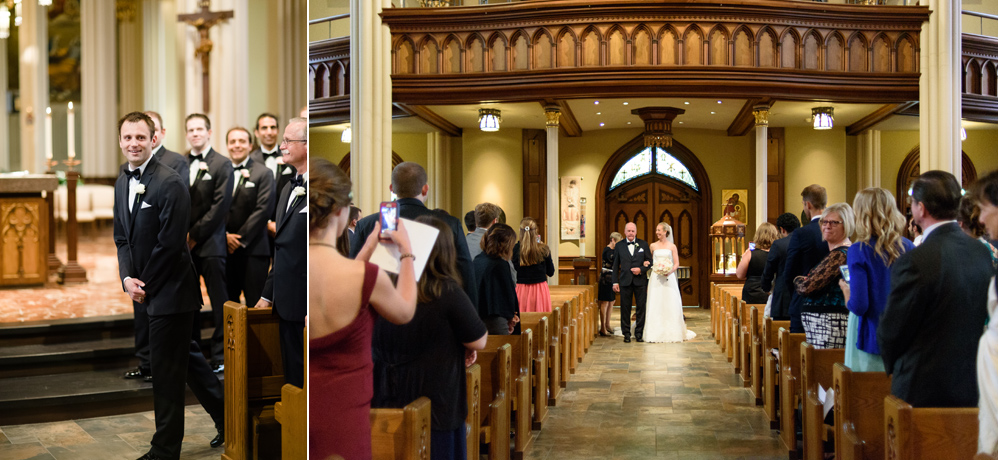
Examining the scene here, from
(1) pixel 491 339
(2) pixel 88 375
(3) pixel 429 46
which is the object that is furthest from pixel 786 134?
(2) pixel 88 375

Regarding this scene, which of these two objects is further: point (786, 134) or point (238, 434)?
point (786, 134)

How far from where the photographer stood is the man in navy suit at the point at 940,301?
162cm

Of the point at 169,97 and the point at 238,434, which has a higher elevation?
the point at 169,97

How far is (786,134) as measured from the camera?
8.26m

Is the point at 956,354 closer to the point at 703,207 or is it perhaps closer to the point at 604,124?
the point at 703,207

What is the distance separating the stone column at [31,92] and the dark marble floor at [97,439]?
6.44m

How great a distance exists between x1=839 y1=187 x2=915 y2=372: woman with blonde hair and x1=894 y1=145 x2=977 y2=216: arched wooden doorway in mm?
72

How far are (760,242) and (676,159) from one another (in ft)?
4.43

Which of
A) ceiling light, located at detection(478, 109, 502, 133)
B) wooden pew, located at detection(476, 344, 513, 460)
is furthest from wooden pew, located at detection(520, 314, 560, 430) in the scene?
ceiling light, located at detection(478, 109, 502, 133)

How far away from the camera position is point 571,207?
10.5m

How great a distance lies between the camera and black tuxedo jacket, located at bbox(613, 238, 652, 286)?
8.28 metres

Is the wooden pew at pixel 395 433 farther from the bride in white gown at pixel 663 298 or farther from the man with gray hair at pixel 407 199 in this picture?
the bride in white gown at pixel 663 298

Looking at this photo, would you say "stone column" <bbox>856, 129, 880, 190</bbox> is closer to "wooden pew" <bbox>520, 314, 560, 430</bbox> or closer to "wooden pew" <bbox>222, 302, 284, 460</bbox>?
"wooden pew" <bbox>520, 314, 560, 430</bbox>

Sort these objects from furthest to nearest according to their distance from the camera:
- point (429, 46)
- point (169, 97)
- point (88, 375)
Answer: point (169, 97)
point (429, 46)
point (88, 375)
